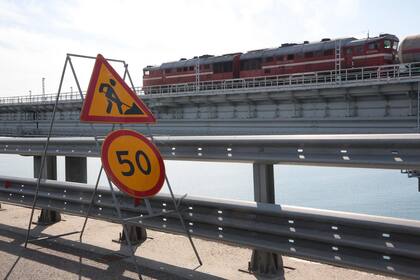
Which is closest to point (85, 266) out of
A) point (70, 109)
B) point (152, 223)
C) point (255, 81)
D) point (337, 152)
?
point (152, 223)

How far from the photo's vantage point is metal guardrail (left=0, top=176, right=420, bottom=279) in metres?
3.17

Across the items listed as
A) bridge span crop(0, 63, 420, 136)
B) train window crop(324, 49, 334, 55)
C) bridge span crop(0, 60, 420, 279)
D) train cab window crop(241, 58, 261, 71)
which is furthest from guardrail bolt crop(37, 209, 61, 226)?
train cab window crop(241, 58, 261, 71)

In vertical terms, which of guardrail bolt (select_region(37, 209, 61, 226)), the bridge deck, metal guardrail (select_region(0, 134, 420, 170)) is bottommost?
the bridge deck

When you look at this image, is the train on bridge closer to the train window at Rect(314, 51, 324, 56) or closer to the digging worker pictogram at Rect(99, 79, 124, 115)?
the train window at Rect(314, 51, 324, 56)

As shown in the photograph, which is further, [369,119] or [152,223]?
[369,119]

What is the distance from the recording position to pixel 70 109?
4838 centimetres

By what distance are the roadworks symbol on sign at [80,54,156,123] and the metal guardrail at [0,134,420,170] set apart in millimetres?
397

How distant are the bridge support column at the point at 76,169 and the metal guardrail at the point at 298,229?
1412 mm

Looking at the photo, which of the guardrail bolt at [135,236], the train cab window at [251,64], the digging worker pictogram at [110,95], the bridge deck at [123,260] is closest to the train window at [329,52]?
the train cab window at [251,64]

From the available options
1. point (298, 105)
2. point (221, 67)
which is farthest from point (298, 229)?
point (221, 67)

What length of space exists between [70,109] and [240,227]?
47.0 metres

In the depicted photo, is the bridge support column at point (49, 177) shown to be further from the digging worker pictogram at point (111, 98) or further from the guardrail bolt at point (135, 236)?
the digging worker pictogram at point (111, 98)

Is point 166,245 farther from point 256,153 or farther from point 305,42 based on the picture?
point 305,42

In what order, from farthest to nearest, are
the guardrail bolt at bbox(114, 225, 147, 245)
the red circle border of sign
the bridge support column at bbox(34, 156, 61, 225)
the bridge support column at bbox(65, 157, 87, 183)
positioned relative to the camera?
the bridge support column at bbox(34, 156, 61, 225), the bridge support column at bbox(65, 157, 87, 183), the guardrail bolt at bbox(114, 225, 147, 245), the red circle border of sign
